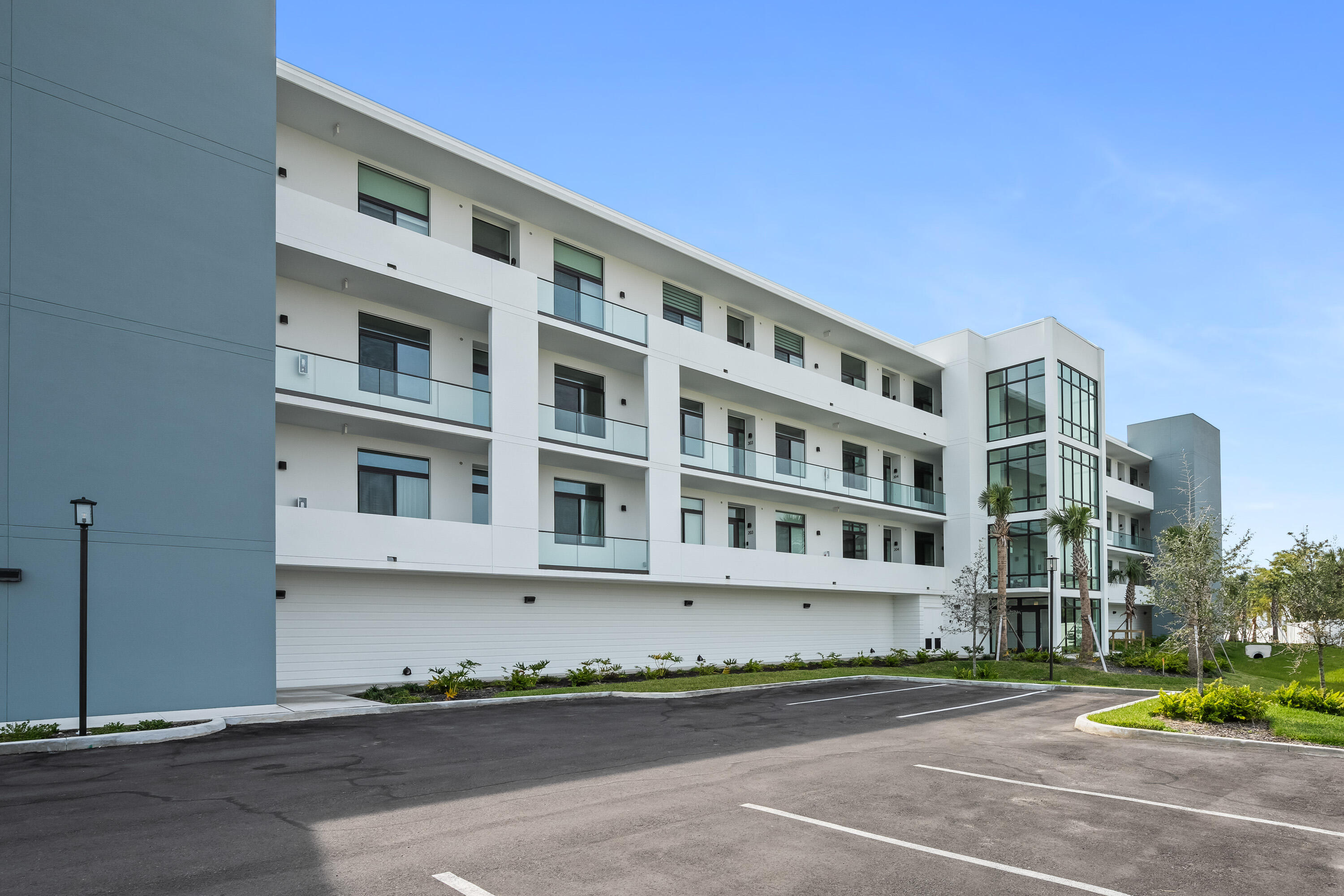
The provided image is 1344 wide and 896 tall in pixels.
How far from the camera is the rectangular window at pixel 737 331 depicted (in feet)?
101

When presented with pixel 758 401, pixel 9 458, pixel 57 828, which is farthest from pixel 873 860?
pixel 758 401

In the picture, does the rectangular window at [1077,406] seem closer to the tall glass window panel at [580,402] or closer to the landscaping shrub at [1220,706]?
the tall glass window panel at [580,402]

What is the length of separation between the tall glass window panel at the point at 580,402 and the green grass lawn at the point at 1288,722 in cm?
1425

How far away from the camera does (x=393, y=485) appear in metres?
20.8

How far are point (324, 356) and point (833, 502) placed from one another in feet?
64.0

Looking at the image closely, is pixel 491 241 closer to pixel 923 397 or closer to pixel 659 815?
pixel 659 815

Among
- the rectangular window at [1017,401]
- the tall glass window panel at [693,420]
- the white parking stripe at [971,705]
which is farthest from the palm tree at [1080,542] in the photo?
the tall glass window panel at [693,420]

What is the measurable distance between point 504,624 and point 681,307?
12448 millimetres

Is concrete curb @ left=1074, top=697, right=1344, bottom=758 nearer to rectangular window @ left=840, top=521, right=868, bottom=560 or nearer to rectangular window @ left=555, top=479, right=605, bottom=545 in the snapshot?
rectangular window @ left=555, top=479, right=605, bottom=545

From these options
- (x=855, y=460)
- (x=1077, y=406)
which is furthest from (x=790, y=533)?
(x=1077, y=406)

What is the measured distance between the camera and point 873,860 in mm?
6398

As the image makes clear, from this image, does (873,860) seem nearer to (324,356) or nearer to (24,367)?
(24,367)

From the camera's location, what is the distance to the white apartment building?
→ 19297 mm

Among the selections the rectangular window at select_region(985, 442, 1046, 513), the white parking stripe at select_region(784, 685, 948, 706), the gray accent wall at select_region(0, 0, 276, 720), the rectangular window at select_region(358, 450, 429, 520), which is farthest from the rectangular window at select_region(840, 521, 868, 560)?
the gray accent wall at select_region(0, 0, 276, 720)
